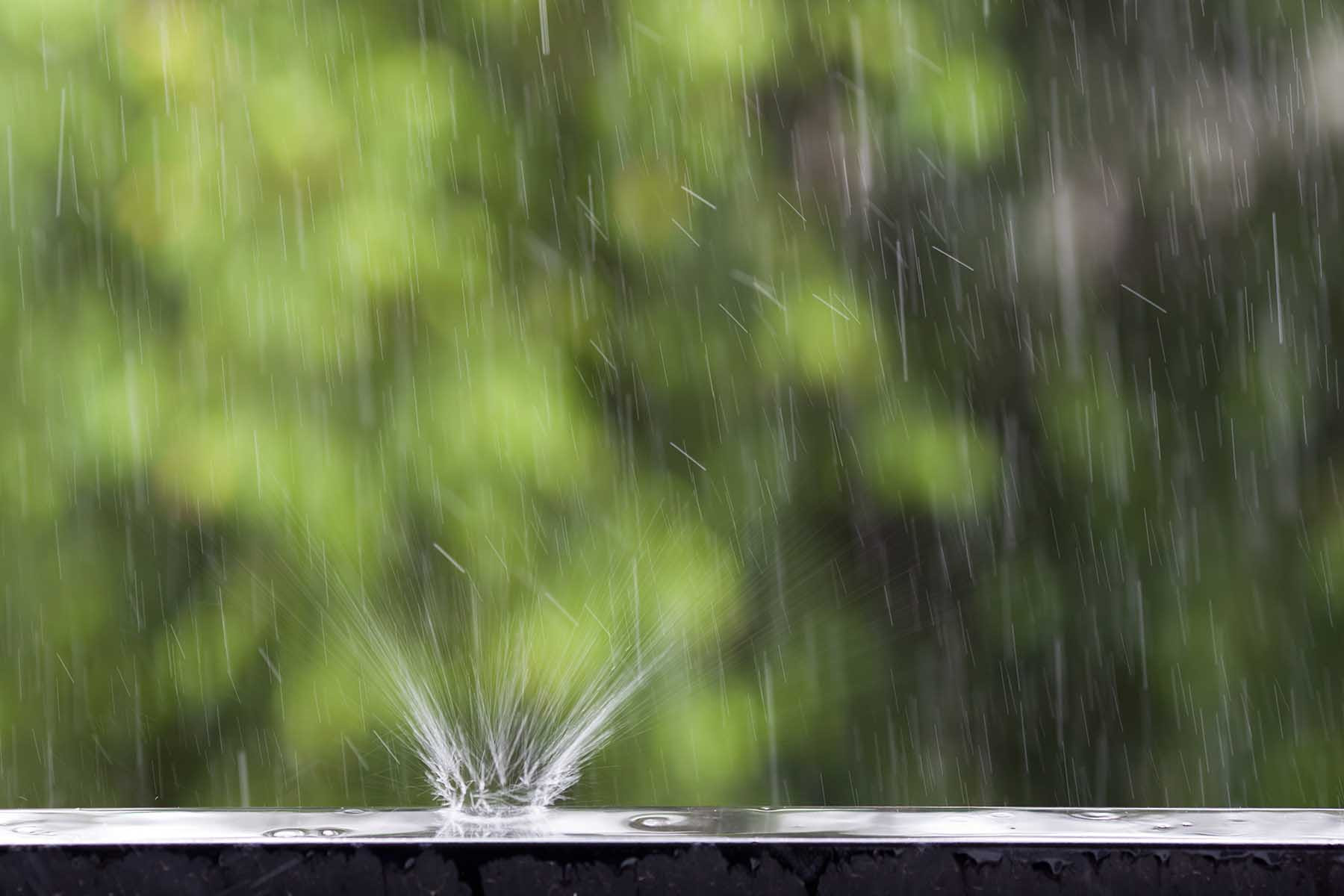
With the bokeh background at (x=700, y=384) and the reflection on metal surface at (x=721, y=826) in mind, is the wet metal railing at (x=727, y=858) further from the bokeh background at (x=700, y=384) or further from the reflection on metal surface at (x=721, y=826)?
the bokeh background at (x=700, y=384)

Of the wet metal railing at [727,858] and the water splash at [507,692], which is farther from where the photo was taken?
the water splash at [507,692]

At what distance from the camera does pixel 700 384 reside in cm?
233

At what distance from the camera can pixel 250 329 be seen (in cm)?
218

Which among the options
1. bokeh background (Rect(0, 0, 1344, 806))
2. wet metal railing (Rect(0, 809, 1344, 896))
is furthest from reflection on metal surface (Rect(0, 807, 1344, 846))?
bokeh background (Rect(0, 0, 1344, 806))

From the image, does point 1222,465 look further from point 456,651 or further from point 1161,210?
point 456,651

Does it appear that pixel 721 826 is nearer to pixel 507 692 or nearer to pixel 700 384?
pixel 507 692

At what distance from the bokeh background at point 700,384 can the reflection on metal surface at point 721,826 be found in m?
1.28

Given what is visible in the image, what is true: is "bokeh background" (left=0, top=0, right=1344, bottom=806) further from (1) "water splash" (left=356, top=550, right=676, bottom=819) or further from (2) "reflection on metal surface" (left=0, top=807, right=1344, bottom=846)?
(2) "reflection on metal surface" (left=0, top=807, right=1344, bottom=846)

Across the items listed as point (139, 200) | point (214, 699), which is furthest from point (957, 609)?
point (139, 200)

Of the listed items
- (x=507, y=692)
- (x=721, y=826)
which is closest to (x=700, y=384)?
(x=507, y=692)

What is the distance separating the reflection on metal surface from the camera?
2.21ft

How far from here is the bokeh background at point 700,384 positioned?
217 cm

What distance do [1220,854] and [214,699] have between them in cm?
183

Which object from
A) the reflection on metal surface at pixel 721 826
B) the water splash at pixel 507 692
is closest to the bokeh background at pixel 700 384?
the water splash at pixel 507 692
